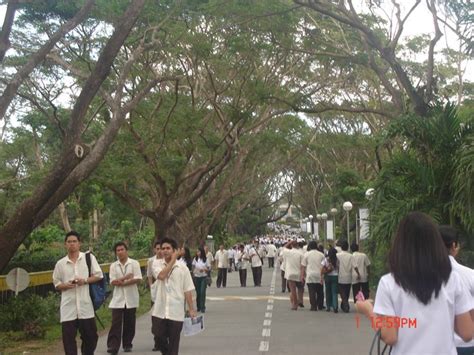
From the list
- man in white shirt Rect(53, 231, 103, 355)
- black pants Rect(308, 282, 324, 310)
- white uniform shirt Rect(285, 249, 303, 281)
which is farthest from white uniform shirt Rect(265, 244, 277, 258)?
man in white shirt Rect(53, 231, 103, 355)

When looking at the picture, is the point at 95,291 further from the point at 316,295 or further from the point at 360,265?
the point at 316,295

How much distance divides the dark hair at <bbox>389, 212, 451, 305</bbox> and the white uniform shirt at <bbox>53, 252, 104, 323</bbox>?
18.8ft

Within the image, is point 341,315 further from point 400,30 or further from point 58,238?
point 58,238

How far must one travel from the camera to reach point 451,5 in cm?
1641

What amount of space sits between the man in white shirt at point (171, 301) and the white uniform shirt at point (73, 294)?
80cm

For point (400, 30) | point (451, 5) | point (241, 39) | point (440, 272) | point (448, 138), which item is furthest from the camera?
point (241, 39)

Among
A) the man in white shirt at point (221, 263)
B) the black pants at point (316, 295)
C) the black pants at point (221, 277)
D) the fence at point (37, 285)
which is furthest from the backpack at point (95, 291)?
the black pants at point (221, 277)

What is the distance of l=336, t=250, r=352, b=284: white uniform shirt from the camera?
16.5 metres

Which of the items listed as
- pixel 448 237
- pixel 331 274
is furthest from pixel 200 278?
pixel 448 237

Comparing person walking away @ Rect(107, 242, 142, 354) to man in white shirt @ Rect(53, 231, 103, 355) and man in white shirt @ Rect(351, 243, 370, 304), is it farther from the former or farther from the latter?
man in white shirt @ Rect(351, 243, 370, 304)

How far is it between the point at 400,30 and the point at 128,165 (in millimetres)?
11494

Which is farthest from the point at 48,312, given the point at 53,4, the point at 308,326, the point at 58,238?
the point at 58,238

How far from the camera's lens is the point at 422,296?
3.72 metres

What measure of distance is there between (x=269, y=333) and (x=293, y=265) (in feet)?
15.9
